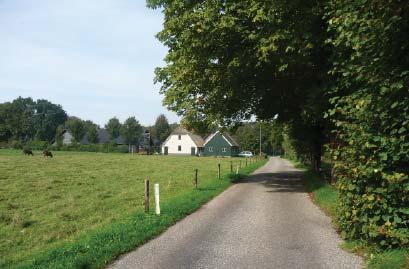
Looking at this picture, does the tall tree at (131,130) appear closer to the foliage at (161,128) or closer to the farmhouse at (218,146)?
the foliage at (161,128)

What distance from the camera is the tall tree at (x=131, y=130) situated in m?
172

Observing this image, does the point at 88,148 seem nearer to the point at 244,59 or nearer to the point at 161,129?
the point at 161,129

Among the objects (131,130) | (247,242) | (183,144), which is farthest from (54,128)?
(247,242)

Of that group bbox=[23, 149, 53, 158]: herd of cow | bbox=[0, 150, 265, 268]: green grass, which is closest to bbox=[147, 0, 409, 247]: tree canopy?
bbox=[0, 150, 265, 268]: green grass

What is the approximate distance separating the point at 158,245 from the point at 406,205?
5.25 metres

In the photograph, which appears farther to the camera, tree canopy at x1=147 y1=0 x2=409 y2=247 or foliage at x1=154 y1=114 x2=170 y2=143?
foliage at x1=154 y1=114 x2=170 y2=143

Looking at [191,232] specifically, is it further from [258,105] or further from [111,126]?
[111,126]

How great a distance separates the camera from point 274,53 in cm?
1803

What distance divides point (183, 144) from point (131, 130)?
6050 centimetres

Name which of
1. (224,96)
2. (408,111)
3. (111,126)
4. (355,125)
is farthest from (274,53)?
(111,126)

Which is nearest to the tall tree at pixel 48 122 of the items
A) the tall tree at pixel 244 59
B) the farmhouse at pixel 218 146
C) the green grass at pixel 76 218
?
the farmhouse at pixel 218 146

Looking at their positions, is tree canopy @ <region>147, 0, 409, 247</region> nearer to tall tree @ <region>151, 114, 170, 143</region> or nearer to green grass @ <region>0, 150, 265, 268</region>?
green grass @ <region>0, 150, 265, 268</region>

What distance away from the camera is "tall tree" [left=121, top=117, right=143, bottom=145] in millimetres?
172125

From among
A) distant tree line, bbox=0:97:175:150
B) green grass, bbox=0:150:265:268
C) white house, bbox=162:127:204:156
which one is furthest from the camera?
distant tree line, bbox=0:97:175:150
